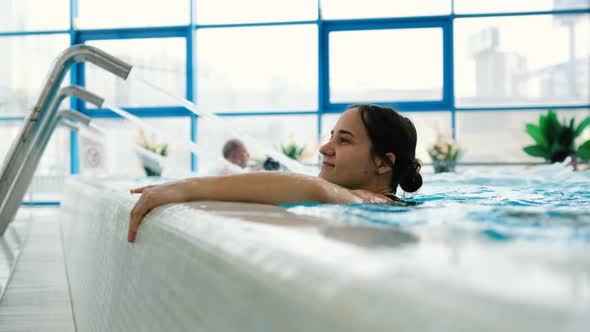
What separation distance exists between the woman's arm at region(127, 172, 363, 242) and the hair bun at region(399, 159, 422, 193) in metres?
0.72

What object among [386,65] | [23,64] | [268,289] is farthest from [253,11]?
[268,289]

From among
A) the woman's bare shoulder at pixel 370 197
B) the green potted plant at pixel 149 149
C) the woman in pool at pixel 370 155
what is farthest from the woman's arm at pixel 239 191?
the green potted plant at pixel 149 149

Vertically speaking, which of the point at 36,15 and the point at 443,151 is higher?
the point at 36,15

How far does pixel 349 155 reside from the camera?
6.53 ft

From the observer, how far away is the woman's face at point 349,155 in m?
1.97

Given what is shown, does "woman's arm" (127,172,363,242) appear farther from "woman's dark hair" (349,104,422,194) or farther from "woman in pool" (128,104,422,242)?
"woman's dark hair" (349,104,422,194)

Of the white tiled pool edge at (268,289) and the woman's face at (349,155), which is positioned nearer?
the white tiled pool edge at (268,289)

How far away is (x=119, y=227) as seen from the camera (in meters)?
1.31

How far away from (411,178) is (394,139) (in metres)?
0.18

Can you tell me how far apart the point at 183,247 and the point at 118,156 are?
28.9 ft

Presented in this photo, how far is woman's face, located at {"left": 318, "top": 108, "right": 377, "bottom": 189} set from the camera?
6.47ft

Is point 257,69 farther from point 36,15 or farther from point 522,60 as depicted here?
point 522,60

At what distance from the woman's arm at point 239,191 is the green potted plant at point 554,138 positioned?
19.5ft

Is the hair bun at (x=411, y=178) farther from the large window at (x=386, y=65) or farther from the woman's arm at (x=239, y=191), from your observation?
the large window at (x=386, y=65)
